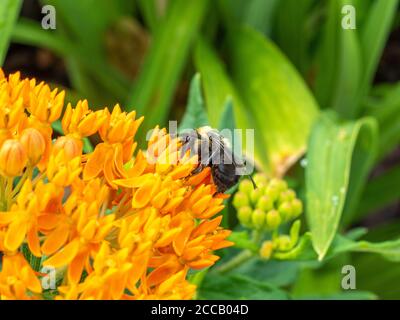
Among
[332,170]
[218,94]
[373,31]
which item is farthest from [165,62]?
[332,170]

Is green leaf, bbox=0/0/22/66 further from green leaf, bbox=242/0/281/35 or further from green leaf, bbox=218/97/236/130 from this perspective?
green leaf, bbox=242/0/281/35

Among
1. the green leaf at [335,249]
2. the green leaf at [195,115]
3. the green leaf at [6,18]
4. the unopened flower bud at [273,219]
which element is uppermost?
the green leaf at [6,18]

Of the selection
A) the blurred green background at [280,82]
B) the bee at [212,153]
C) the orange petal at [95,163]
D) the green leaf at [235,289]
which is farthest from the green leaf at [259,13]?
the orange petal at [95,163]

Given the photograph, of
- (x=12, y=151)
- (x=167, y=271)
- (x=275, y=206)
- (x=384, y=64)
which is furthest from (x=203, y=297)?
(x=384, y=64)

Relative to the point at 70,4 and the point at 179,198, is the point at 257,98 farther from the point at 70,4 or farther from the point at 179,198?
the point at 179,198

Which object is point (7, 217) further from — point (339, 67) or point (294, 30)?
point (294, 30)

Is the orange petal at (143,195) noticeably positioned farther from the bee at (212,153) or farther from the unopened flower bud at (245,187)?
the unopened flower bud at (245,187)
